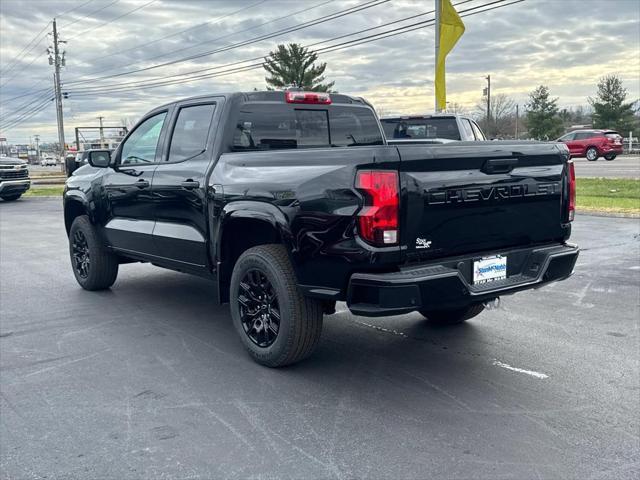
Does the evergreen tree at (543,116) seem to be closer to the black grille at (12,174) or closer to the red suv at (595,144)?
the red suv at (595,144)

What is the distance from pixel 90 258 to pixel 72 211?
Result: 87 centimetres

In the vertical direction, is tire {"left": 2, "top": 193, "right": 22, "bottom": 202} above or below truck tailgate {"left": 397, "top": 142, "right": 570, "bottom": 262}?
below

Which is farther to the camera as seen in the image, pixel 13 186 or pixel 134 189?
pixel 13 186

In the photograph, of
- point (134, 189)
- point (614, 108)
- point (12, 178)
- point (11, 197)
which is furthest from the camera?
point (614, 108)

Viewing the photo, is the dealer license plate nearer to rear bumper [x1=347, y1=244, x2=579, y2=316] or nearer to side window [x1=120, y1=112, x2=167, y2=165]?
rear bumper [x1=347, y1=244, x2=579, y2=316]

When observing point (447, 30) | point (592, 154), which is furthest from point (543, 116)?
point (447, 30)

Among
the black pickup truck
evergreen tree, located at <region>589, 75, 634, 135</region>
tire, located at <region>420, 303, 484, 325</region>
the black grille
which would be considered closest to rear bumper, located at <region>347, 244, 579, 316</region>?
the black pickup truck

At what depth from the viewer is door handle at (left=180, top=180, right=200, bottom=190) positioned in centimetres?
502

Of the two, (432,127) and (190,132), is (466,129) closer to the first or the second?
(432,127)

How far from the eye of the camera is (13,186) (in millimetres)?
20359

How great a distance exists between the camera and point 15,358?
4867 mm

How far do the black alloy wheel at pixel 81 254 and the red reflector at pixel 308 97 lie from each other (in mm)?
3152

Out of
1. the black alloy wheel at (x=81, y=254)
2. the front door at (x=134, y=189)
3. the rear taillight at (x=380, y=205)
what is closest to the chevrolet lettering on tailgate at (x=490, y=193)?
the rear taillight at (x=380, y=205)

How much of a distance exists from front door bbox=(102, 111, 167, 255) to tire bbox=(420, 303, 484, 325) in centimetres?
265
